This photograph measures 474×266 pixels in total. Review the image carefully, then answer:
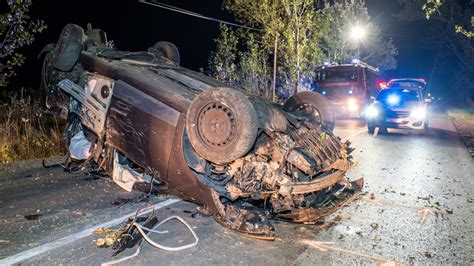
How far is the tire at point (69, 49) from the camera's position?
515 cm

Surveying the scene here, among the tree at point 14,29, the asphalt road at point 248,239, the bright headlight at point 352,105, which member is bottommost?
the asphalt road at point 248,239

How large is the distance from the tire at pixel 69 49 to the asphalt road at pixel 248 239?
66.2 inches

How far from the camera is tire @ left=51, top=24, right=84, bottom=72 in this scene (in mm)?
5148

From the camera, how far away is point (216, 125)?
12.5 feet

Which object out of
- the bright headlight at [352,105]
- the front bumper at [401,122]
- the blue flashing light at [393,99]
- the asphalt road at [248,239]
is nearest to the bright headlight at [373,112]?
the front bumper at [401,122]

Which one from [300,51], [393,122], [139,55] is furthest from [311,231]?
[300,51]

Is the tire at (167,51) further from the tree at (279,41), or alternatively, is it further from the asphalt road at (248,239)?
the tree at (279,41)

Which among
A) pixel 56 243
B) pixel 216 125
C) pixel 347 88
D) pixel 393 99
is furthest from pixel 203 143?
pixel 347 88

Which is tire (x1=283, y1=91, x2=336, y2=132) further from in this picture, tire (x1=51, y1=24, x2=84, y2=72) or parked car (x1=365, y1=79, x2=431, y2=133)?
parked car (x1=365, y1=79, x2=431, y2=133)

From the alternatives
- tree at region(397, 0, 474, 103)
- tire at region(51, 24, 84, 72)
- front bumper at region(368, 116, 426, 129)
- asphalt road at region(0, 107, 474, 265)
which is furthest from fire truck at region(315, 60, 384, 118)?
tree at region(397, 0, 474, 103)

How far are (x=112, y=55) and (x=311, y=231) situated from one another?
3572 millimetres

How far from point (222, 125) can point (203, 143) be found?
27 centimetres

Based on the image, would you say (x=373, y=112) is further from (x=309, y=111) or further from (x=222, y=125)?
(x=222, y=125)

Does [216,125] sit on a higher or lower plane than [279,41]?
lower
